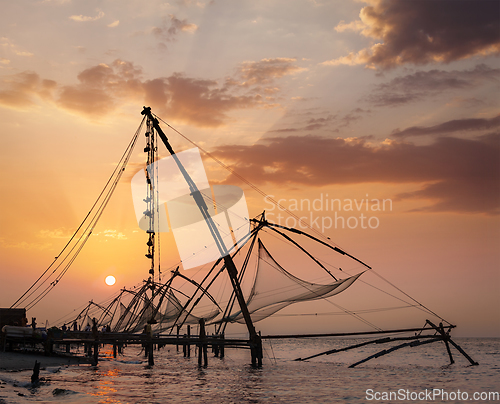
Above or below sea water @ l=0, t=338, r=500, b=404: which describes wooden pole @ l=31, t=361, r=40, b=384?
above

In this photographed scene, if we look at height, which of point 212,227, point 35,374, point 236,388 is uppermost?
point 212,227

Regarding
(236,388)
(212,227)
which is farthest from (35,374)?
(212,227)

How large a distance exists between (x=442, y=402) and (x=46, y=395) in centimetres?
1668

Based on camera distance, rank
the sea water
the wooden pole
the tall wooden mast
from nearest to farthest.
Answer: the sea water → the wooden pole → the tall wooden mast

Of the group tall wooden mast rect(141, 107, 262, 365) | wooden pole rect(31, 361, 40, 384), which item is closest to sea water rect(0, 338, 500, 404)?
wooden pole rect(31, 361, 40, 384)

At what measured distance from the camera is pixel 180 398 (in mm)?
19391

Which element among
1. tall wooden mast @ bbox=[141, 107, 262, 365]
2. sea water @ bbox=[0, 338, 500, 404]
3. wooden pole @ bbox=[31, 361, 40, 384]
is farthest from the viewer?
tall wooden mast @ bbox=[141, 107, 262, 365]

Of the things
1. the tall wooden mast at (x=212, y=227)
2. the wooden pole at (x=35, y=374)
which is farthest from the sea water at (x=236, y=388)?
the tall wooden mast at (x=212, y=227)

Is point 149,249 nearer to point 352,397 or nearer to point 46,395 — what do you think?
point 46,395

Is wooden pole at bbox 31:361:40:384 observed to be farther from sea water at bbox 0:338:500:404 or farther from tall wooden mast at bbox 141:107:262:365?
tall wooden mast at bbox 141:107:262:365

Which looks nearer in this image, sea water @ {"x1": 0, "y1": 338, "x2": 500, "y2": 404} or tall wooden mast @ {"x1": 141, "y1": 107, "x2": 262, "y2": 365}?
sea water @ {"x1": 0, "y1": 338, "x2": 500, "y2": 404}

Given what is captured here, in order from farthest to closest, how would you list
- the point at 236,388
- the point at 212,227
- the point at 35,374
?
1. the point at 212,227
2. the point at 236,388
3. the point at 35,374

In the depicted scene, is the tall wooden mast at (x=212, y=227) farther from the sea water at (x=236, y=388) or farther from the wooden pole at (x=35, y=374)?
the wooden pole at (x=35, y=374)

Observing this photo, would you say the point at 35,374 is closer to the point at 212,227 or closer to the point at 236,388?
the point at 236,388
